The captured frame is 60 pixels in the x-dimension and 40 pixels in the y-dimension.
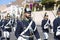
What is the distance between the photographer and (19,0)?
125375 millimetres

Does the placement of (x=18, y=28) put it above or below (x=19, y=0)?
above

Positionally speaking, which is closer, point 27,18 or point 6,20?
point 27,18

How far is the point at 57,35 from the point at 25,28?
99 cm

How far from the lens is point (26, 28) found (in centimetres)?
956

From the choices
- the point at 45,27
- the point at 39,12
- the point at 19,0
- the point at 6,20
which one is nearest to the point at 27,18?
the point at 45,27

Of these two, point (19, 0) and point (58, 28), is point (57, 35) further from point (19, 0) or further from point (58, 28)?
point (19, 0)

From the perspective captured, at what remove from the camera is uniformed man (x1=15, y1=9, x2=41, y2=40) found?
9484mm

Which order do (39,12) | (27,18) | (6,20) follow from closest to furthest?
(27,18) → (6,20) → (39,12)

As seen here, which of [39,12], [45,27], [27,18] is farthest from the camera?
[39,12]

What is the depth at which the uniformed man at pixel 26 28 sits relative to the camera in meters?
9.48

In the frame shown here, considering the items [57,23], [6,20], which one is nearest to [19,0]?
[6,20]

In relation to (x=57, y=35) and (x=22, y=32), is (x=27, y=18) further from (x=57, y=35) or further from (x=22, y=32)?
(x=57, y=35)

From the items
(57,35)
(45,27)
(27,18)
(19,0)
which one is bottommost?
(19,0)

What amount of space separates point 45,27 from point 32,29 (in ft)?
24.9
